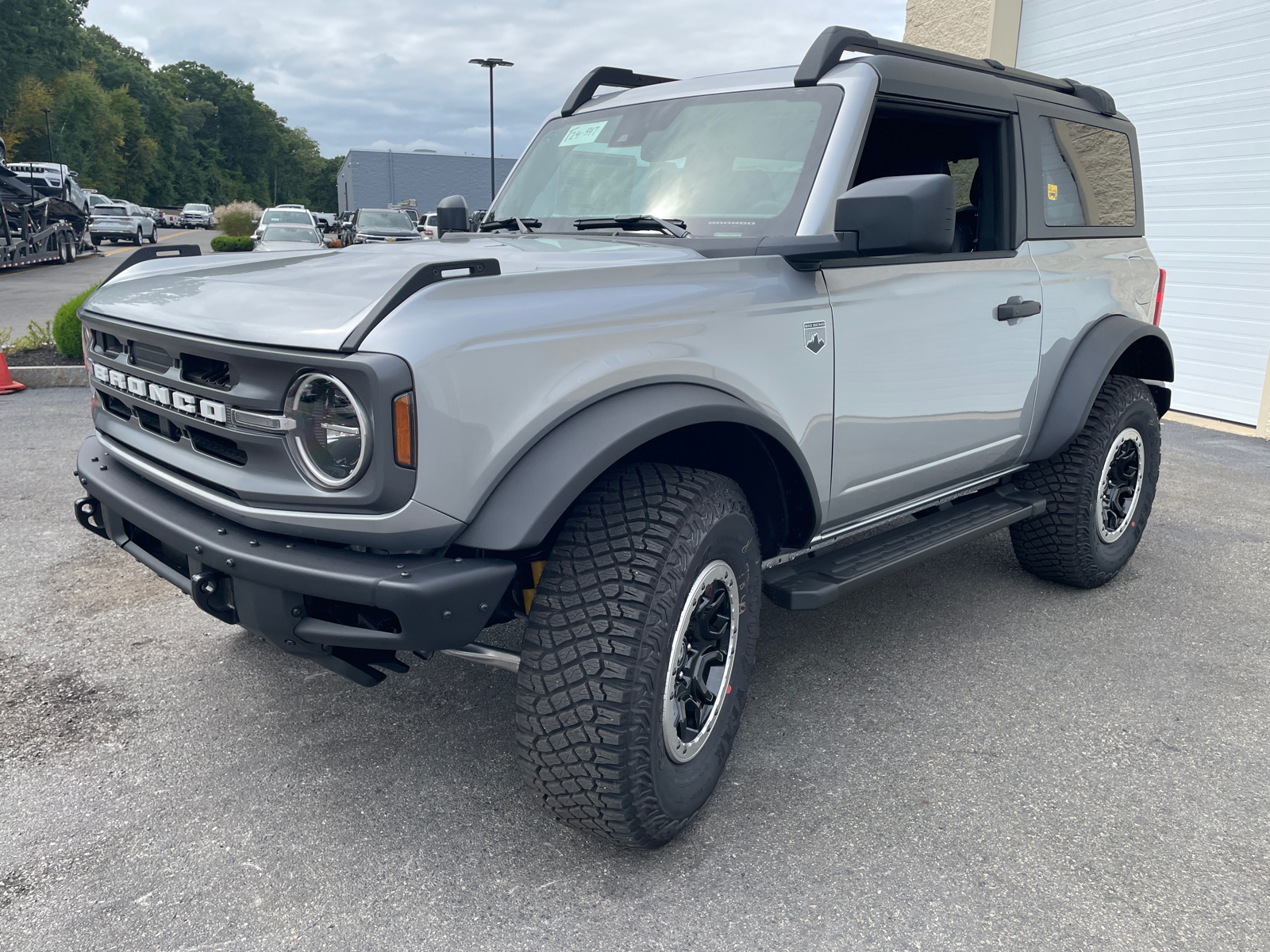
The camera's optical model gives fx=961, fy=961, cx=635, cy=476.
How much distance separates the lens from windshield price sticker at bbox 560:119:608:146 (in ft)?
11.7

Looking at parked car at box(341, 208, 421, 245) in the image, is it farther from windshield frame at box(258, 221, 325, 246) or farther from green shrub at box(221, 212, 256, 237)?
green shrub at box(221, 212, 256, 237)

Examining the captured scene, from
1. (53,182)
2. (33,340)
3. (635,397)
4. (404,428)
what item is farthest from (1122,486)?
(53,182)

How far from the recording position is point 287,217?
88.5 feet

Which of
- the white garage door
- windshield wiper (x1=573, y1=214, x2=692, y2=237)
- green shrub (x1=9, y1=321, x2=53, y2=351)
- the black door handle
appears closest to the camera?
windshield wiper (x1=573, y1=214, x2=692, y2=237)

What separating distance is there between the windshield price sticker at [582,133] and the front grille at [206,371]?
1.82 meters

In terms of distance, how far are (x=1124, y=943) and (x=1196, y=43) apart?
887 cm

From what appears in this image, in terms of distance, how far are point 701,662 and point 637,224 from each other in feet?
4.54

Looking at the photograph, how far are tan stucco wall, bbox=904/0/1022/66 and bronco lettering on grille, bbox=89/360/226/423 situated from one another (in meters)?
9.40

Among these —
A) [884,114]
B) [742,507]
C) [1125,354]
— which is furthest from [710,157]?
[1125,354]

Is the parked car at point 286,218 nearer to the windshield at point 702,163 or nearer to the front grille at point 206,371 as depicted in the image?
the windshield at point 702,163

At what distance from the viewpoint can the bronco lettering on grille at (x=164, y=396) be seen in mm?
2191

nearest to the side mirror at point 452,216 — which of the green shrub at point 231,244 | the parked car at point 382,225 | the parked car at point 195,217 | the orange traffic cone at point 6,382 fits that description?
the orange traffic cone at point 6,382

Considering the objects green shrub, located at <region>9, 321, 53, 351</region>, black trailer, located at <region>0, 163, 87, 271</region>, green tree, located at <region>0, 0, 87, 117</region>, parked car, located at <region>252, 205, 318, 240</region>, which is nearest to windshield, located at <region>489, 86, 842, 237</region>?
green shrub, located at <region>9, 321, 53, 351</region>

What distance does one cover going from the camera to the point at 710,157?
120 inches
